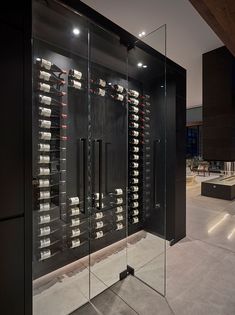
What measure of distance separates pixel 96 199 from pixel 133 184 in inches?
29.6

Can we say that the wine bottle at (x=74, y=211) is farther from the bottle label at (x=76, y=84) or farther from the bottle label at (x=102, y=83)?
the bottle label at (x=102, y=83)

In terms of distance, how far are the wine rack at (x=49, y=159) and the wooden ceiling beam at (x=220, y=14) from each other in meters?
1.64

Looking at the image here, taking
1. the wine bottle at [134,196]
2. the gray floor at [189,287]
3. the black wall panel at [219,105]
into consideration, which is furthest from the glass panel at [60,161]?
the black wall panel at [219,105]

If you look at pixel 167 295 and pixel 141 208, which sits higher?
pixel 141 208

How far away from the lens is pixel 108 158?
3193 millimetres

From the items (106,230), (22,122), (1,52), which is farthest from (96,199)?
(1,52)

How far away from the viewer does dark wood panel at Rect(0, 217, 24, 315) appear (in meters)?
1.46

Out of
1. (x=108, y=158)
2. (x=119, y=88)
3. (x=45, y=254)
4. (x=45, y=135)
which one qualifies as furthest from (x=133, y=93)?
(x=45, y=254)

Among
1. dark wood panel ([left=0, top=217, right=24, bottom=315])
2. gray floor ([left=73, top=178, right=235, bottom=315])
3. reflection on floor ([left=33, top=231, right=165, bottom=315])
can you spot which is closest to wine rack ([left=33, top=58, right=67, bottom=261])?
reflection on floor ([left=33, top=231, right=165, bottom=315])

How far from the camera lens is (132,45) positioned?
2641mm

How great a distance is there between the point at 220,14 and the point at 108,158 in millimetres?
2198

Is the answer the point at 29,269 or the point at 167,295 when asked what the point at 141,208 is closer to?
the point at 167,295

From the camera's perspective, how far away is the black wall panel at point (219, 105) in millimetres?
4004

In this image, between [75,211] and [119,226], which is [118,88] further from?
[119,226]
